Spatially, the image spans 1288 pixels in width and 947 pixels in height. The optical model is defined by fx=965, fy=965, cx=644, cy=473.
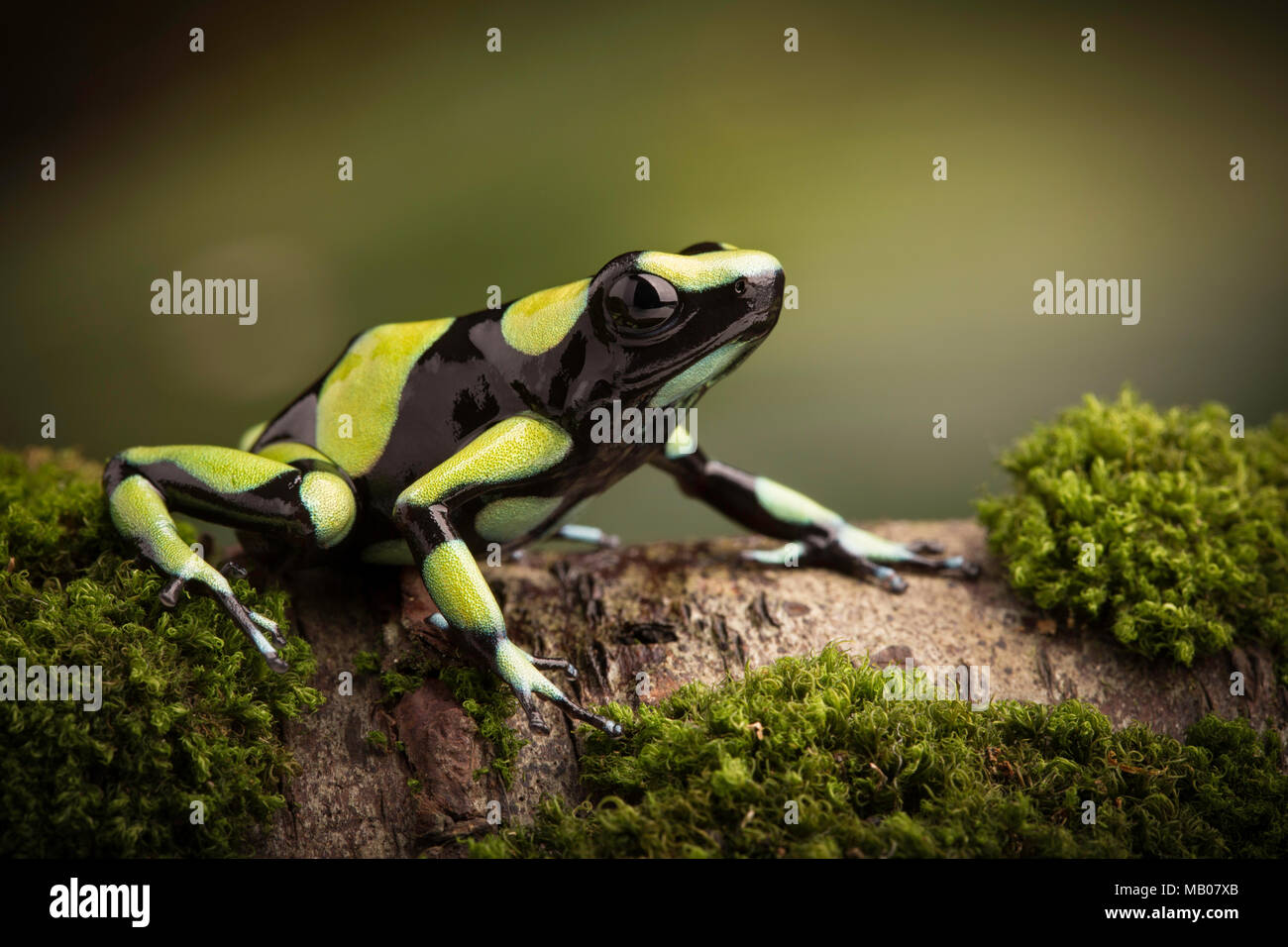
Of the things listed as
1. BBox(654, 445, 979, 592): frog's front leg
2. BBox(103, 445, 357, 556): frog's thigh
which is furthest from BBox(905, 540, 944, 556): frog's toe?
BBox(103, 445, 357, 556): frog's thigh

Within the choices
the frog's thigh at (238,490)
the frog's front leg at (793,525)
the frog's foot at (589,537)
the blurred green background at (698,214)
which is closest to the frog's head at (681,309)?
the frog's front leg at (793,525)

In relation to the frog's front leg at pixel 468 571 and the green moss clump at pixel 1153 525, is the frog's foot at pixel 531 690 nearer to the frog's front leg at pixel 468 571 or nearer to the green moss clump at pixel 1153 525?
the frog's front leg at pixel 468 571

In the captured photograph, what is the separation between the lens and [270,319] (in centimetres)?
665

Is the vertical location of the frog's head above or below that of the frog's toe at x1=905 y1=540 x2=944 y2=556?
above

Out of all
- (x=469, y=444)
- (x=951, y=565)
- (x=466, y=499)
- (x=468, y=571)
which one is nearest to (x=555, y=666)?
(x=468, y=571)

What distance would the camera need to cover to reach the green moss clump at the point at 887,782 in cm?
261

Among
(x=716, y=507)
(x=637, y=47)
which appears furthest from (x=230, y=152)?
(x=716, y=507)

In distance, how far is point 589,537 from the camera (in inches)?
174

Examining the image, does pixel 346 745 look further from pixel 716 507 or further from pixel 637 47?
pixel 637 47

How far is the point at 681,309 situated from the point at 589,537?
1623 millimetres

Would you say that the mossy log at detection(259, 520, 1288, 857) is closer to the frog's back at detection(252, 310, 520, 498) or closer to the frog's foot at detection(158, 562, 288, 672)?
the frog's foot at detection(158, 562, 288, 672)

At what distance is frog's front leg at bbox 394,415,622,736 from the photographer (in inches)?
118

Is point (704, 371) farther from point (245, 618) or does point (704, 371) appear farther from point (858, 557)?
point (245, 618)

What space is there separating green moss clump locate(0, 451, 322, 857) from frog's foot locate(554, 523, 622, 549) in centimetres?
147
